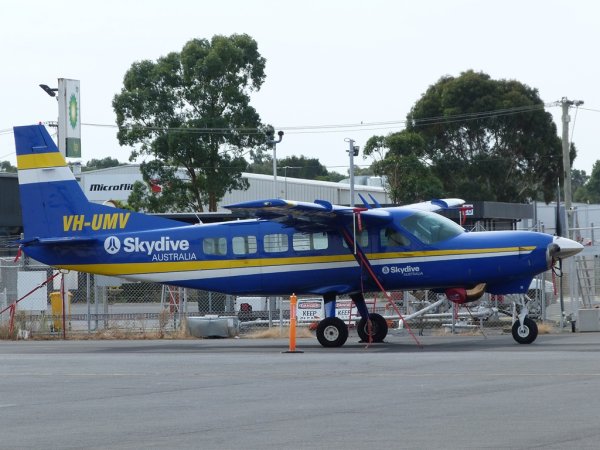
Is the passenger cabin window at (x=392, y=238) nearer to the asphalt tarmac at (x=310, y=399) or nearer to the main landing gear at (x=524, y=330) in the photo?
the asphalt tarmac at (x=310, y=399)

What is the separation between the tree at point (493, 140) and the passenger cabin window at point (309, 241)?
47.4 metres

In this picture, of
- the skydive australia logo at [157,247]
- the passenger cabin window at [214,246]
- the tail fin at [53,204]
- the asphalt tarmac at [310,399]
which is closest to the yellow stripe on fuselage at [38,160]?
the tail fin at [53,204]

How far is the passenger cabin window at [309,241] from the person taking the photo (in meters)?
22.8

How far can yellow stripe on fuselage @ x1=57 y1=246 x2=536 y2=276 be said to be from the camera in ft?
71.7

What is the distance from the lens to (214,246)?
23.5m

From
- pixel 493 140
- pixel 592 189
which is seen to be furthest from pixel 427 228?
pixel 592 189

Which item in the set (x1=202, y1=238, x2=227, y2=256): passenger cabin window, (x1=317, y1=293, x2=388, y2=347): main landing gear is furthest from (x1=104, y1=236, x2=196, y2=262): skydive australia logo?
(x1=317, y1=293, x2=388, y2=347): main landing gear

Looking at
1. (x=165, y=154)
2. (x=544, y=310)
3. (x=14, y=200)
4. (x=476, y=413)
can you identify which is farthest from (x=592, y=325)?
(x=14, y=200)

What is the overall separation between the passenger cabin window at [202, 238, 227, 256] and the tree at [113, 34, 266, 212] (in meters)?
33.4

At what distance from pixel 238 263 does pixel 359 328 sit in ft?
9.42

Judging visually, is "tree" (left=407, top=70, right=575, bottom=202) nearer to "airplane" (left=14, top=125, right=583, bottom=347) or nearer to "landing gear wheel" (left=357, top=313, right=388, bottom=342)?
"airplane" (left=14, top=125, right=583, bottom=347)

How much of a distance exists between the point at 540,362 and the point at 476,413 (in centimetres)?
583

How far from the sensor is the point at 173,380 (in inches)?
621

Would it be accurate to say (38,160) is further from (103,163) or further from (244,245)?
(103,163)
